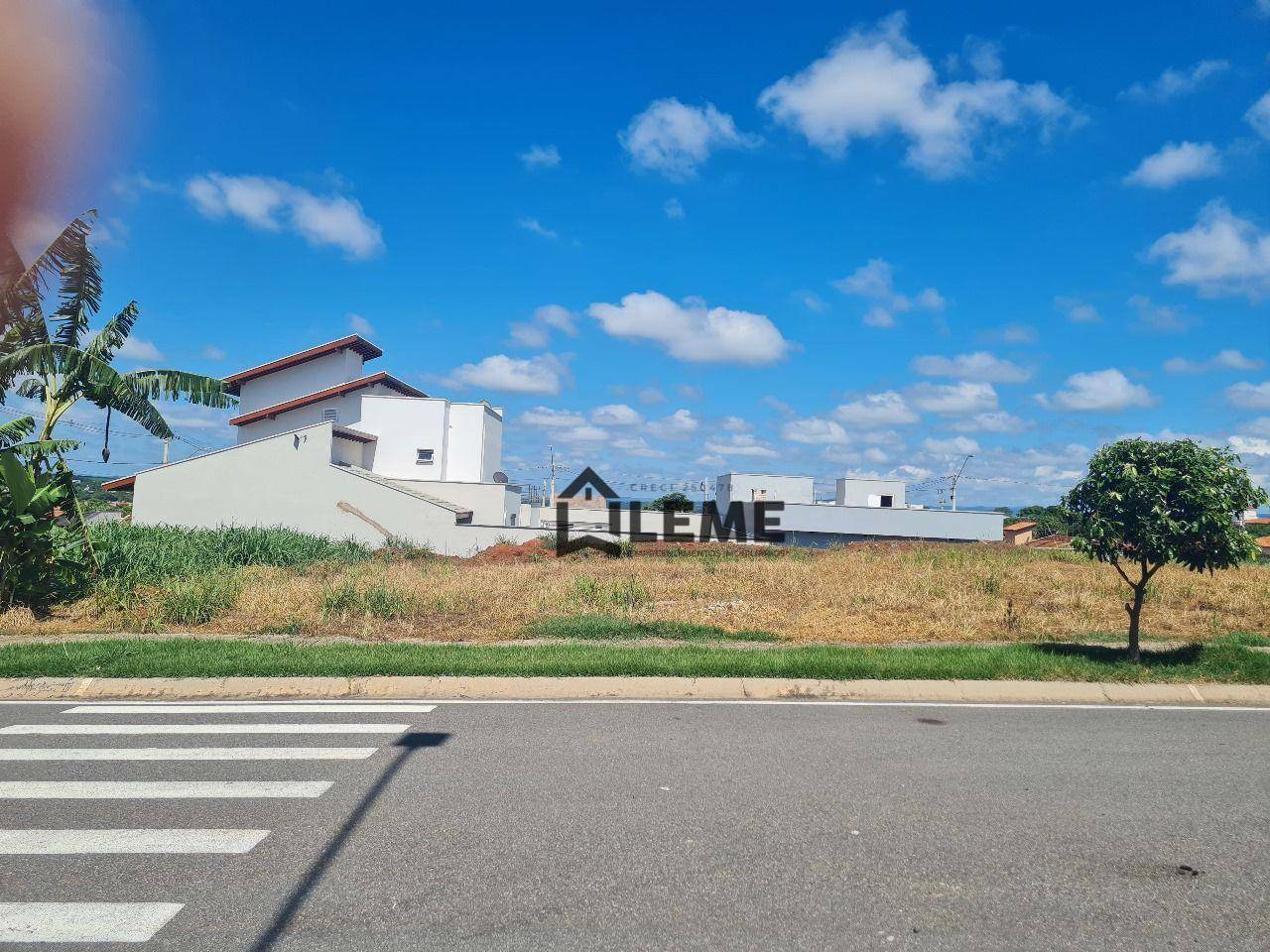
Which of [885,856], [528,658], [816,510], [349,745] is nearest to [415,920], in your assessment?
[885,856]

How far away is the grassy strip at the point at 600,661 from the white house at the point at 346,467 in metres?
21.1

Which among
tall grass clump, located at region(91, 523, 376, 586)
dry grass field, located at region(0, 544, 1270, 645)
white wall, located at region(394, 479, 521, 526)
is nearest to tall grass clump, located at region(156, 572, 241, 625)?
dry grass field, located at region(0, 544, 1270, 645)

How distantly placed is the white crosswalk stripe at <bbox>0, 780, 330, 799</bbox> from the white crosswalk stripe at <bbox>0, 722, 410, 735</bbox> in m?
1.50

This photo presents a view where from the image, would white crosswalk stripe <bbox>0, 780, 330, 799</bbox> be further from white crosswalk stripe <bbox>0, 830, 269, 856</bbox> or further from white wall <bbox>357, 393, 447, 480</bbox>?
white wall <bbox>357, 393, 447, 480</bbox>

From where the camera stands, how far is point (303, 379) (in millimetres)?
50719

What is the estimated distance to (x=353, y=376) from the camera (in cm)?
5091

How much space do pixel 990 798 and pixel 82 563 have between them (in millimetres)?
14112

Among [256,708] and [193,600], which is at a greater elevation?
[193,600]

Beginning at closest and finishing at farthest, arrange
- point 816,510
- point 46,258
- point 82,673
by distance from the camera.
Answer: point 82,673
point 46,258
point 816,510

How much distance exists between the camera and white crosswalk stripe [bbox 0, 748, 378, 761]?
6684 millimetres

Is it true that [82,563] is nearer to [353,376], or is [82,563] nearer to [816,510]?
[353,376]

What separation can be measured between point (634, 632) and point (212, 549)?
21483 millimetres

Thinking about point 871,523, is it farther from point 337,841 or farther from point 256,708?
point 337,841

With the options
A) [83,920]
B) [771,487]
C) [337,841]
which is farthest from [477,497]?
[83,920]
